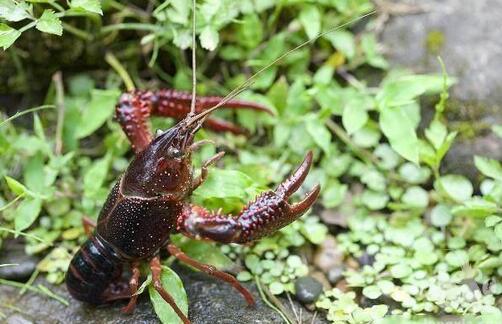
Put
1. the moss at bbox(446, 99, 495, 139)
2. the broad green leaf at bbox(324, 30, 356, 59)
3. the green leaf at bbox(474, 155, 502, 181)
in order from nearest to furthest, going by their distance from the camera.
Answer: the green leaf at bbox(474, 155, 502, 181)
the moss at bbox(446, 99, 495, 139)
the broad green leaf at bbox(324, 30, 356, 59)

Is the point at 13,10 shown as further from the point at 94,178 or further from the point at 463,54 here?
the point at 463,54

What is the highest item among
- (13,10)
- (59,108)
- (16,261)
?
(13,10)

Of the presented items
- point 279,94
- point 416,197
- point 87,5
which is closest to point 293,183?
point 416,197

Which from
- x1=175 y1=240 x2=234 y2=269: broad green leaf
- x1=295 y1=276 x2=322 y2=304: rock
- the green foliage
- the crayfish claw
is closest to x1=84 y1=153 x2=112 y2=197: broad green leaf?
the green foliage

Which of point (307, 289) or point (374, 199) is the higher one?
point (374, 199)

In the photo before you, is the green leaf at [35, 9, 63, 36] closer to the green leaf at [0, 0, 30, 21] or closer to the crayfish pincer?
the green leaf at [0, 0, 30, 21]

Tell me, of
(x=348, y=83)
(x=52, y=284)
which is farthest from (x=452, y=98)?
(x=52, y=284)

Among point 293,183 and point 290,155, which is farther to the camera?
point 290,155

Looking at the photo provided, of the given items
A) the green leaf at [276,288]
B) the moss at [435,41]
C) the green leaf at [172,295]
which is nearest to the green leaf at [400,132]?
the moss at [435,41]
